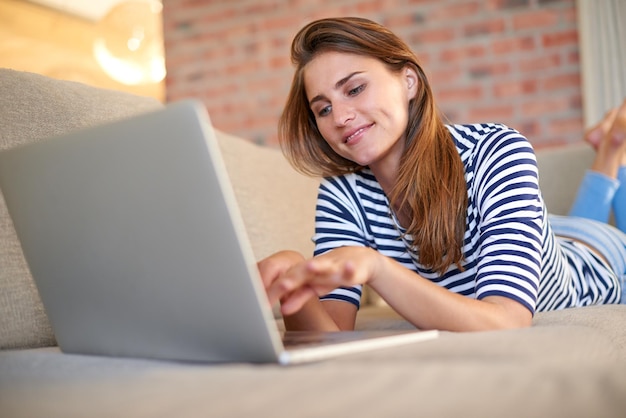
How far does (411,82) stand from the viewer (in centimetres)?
140

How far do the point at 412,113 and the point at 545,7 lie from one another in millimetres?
1988

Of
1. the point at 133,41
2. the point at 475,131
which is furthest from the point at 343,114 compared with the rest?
the point at 133,41

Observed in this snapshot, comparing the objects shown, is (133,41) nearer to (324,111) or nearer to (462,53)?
(462,53)

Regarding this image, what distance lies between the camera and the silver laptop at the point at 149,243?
626 mm

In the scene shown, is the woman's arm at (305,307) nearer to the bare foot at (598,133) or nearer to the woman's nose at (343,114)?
the woman's nose at (343,114)

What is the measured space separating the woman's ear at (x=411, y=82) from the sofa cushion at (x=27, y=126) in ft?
1.84

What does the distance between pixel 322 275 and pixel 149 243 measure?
205 mm

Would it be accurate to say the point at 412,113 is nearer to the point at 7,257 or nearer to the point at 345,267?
the point at 345,267

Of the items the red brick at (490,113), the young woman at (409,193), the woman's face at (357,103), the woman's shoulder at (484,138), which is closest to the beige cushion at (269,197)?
the young woman at (409,193)

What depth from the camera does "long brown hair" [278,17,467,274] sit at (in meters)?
1.25

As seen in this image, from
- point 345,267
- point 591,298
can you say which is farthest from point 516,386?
point 591,298

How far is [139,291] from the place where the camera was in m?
0.73

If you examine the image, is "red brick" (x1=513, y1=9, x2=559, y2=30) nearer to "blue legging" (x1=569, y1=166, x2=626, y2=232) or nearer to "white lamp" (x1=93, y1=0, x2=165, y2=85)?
"blue legging" (x1=569, y1=166, x2=626, y2=232)

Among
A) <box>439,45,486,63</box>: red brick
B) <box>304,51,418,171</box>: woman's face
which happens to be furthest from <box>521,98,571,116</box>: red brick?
<box>304,51,418,171</box>: woman's face
